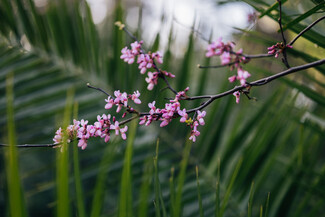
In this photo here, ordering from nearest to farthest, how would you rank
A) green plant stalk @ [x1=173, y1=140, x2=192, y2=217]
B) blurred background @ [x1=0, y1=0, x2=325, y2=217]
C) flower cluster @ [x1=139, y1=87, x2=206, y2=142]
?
green plant stalk @ [x1=173, y1=140, x2=192, y2=217] < flower cluster @ [x1=139, y1=87, x2=206, y2=142] < blurred background @ [x1=0, y1=0, x2=325, y2=217]

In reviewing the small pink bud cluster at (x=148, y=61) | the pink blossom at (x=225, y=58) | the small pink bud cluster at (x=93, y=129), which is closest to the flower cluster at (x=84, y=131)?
the small pink bud cluster at (x=93, y=129)

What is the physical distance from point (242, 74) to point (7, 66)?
101 cm

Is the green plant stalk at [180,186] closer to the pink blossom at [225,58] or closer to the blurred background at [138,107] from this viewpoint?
the pink blossom at [225,58]

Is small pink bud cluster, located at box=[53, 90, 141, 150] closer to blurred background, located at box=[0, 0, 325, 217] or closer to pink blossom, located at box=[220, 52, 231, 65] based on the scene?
pink blossom, located at box=[220, 52, 231, 65]

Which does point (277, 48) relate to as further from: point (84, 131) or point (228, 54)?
point (84, 131)

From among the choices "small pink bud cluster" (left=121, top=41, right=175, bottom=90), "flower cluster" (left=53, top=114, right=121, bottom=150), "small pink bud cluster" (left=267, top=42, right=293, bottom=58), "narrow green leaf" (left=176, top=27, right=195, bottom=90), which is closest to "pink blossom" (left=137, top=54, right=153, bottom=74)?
"small pink bud cluster" (left=121, top=41, right=175, bottom=90)

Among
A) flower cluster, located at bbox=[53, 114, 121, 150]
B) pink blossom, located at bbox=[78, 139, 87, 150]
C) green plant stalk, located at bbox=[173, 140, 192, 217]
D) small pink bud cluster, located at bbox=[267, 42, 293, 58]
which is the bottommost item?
green plant stalk, located at bbox=[173, 140, 192, 217]

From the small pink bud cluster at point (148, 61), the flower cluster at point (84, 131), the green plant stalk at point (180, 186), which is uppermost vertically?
the small pink bud cluster at point (148, 61)

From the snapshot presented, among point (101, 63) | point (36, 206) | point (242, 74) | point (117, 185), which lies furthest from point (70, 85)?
point (36, 206)

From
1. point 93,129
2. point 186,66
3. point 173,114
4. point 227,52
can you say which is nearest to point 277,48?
point 227,52

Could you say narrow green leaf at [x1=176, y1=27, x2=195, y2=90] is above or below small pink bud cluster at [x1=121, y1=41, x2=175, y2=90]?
above

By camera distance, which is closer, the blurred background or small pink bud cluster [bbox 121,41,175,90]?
small pink bud cluster [bbox 121,41,175,90]

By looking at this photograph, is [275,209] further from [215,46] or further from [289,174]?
[215,46]

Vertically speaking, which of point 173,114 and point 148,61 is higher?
point 148,61
